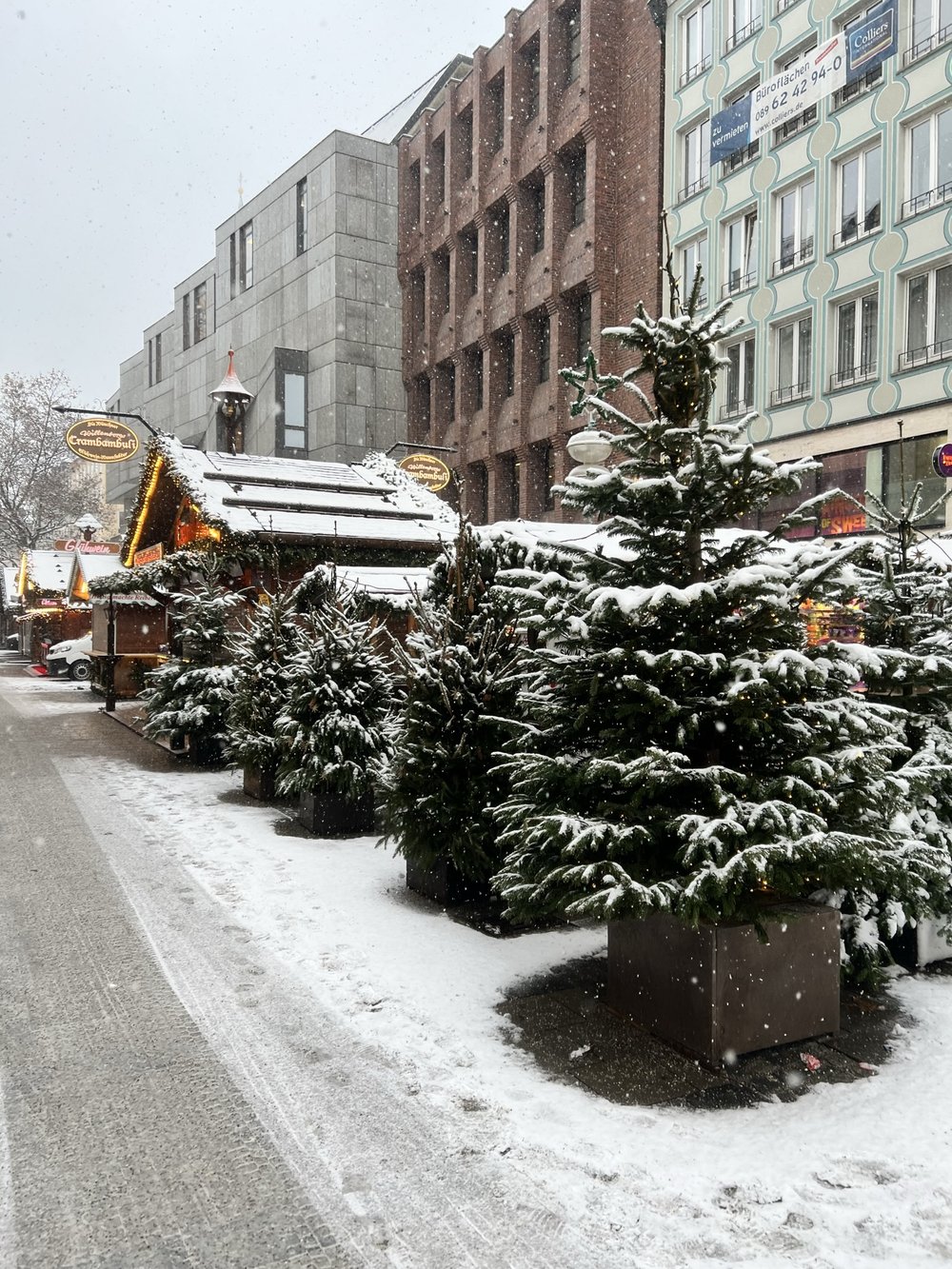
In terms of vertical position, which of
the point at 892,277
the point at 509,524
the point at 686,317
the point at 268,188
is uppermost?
the point at 268,188

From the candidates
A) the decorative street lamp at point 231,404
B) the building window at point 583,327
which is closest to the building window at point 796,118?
the building window at point 583,327

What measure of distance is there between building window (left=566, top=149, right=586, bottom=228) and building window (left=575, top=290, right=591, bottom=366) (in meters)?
2.38

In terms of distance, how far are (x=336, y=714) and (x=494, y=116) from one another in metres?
31.3

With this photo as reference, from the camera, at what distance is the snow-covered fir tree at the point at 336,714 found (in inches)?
378

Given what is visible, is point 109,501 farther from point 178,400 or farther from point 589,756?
point 589,756

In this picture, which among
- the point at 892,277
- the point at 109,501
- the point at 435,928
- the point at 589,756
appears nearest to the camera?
the point at 589,756

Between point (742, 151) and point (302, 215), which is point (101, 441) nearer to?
point (742, 151)

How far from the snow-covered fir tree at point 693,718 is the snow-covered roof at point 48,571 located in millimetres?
37765

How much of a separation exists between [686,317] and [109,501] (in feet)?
213

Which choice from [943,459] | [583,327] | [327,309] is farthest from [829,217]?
[327,309]

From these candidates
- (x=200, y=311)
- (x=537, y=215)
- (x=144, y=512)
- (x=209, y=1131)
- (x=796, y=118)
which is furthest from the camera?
(x=200, y=311)

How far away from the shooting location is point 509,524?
7297mm

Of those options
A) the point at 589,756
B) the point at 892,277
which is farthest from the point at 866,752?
the point at 892,277

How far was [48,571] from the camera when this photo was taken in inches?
1623
